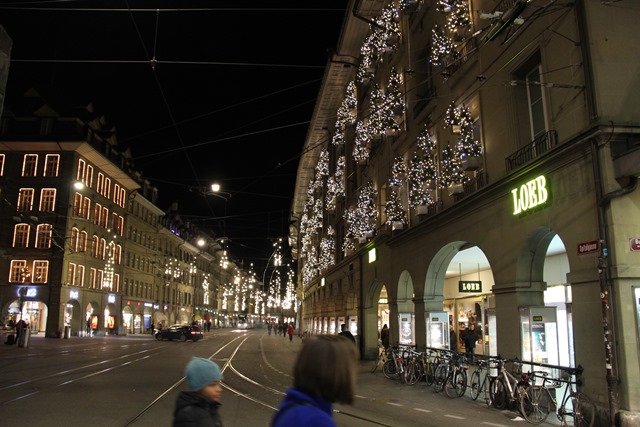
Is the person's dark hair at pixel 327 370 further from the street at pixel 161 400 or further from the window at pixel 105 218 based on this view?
the window at pixel 105 218

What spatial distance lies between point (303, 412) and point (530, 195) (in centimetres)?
1066

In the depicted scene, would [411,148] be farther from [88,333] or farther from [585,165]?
[88,333]

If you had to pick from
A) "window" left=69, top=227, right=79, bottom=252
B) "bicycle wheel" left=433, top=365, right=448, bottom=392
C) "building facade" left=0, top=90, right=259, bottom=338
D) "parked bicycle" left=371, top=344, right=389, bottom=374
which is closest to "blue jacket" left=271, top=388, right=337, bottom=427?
"bicycle wheel" left=433, top=365, right=448, bottom=392

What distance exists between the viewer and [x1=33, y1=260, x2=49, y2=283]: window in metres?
45.3

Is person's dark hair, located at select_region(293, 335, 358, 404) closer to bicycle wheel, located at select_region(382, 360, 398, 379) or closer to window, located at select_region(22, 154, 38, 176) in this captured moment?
bicycle wheel, located at select_region(382, 360, 398, 379)

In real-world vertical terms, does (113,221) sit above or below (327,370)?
above

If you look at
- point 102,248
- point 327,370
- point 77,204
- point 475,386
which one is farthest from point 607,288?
point 102,248

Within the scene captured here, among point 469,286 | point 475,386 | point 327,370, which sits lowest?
point 475,386

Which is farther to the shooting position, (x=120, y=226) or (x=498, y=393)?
(x=120, y=226)

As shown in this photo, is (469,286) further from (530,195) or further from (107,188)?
(107,188)

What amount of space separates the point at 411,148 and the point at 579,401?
40.0 feet

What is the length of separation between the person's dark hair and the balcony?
9.64 meters

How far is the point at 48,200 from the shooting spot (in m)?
46.0

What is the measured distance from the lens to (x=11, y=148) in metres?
46.6
